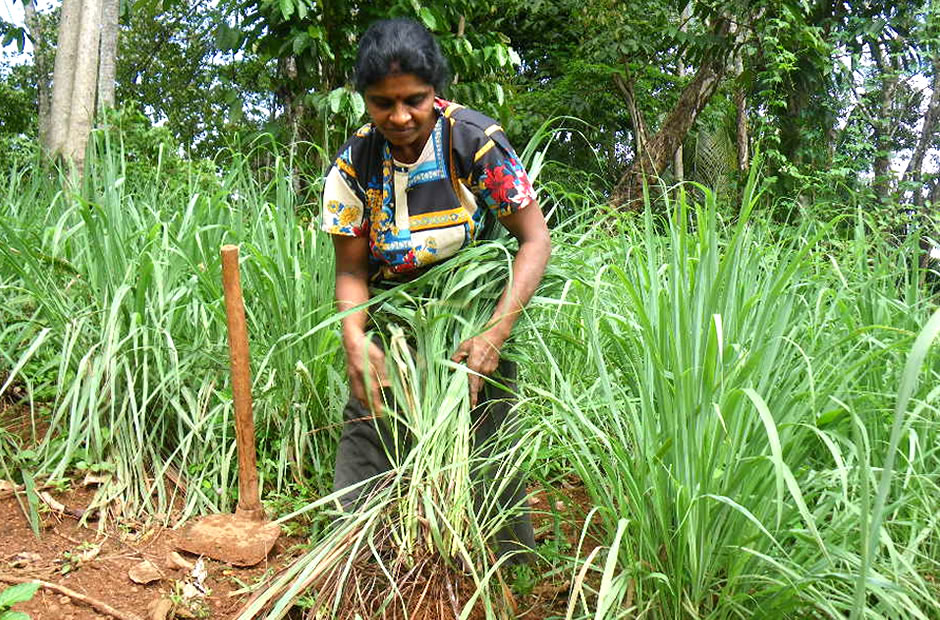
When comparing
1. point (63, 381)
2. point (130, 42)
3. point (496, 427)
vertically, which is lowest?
point (496, 427)

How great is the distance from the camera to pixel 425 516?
1.85 m

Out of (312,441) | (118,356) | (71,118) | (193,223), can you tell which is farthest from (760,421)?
(71,118)

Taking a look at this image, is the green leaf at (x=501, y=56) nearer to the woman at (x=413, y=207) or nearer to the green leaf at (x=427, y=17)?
the green leaf at (x=427, y=17)

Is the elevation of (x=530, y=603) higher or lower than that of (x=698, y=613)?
lower

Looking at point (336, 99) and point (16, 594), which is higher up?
point (336, 99)

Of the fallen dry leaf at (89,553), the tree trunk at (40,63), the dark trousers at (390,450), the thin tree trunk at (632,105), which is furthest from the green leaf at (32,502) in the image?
the thin tree trunk at (632,105)

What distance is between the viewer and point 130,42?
15789 mm

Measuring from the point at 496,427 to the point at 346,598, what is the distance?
575 mm

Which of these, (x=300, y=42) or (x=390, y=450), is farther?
(x=300, y=42)

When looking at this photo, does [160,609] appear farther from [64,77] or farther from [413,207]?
[64,77]

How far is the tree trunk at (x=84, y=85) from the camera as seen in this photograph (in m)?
3.97

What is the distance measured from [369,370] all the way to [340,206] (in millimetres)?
400

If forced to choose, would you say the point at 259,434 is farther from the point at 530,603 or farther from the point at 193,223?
the point at 530,603

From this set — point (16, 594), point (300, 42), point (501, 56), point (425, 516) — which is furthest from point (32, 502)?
point (501, 56)
